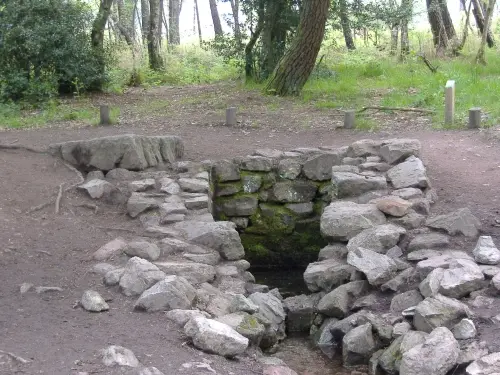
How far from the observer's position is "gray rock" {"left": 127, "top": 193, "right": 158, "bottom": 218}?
822cm

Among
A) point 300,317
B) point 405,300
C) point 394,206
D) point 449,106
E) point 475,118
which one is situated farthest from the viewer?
point 449,106

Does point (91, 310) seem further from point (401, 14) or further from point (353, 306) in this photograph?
point (401, 14)

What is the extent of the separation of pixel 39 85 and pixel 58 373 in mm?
11426

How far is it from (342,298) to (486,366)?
2.03 metres

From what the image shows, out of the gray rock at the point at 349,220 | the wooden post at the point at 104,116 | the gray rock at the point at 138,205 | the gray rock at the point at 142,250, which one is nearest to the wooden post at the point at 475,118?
the gray rock at the point at 349,220

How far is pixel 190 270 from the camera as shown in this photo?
6.81m

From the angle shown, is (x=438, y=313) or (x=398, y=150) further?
(x=398, y=150)

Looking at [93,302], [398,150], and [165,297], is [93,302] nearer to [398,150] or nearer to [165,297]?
[165,297]

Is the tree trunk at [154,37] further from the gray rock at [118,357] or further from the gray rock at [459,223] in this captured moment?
the gray rock at [118,357]

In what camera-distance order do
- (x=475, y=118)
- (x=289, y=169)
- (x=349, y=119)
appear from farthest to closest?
1. (x=349, y=119)
2. (x=475, y=118)
3. (x=289, y=169)

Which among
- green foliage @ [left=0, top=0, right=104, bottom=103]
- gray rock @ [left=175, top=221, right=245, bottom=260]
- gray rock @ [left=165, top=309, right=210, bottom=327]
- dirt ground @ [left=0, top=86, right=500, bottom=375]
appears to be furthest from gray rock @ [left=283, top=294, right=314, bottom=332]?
green foliage @ [left=0, top=0, right=104, bottom=103]

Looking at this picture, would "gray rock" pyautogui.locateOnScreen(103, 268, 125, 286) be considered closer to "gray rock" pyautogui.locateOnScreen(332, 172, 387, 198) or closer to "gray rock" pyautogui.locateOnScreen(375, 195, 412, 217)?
"gray rock" pyautogui.locateOnScreen(375, 195, 412, 217)

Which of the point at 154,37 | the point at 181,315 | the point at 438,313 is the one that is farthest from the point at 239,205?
the point at 154,37

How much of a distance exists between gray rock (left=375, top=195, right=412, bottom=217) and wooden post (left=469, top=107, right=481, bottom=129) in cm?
341
